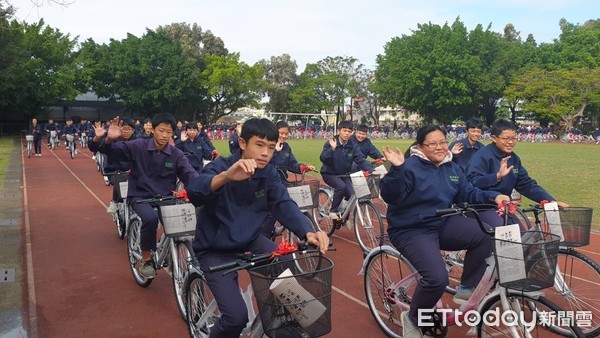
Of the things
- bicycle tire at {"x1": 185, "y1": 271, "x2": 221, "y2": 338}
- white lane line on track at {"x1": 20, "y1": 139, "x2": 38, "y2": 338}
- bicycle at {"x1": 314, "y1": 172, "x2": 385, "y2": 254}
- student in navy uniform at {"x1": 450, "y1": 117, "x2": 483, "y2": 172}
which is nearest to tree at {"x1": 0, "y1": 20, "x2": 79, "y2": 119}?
white lane line on track at {"x1": 20, "y1": 139, "x2": 38, "y2": 338}

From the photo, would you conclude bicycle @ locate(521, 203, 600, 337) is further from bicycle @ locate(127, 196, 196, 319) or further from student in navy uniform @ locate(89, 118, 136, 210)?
student in navy uniform @ locate(89, 118, 136, 210)

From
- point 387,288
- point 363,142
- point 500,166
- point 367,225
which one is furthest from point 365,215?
point 387,288

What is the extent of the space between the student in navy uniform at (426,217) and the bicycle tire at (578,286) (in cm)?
69

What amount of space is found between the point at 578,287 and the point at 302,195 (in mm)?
2936

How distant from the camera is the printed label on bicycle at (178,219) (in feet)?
13.4

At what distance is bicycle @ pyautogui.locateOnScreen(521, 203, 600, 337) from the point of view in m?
3.81

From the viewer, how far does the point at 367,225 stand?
6551mm

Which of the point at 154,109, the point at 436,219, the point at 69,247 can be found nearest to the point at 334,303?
the point at 436,219

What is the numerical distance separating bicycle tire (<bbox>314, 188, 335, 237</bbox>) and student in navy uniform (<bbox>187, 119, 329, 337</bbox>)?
162 inches

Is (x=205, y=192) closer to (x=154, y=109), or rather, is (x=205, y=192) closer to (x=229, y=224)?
(x=229, y=224)

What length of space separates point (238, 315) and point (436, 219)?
162 centimetres

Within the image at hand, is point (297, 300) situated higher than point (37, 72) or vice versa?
point (37, 72)

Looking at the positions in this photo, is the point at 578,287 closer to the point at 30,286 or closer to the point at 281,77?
the point at 30,286

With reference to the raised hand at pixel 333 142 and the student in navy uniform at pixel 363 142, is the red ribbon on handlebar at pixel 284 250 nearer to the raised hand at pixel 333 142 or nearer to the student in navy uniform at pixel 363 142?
the raised hand at pixel 333 142
